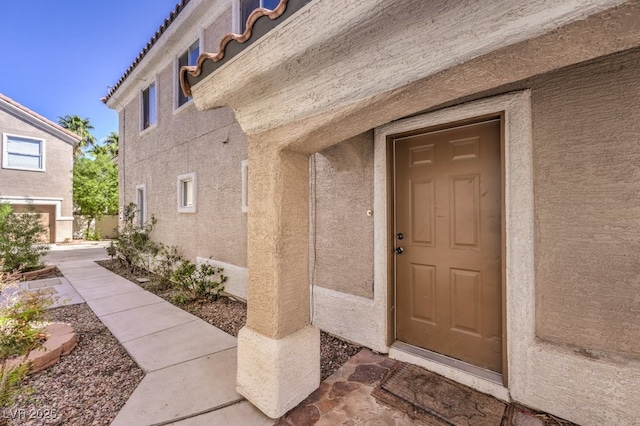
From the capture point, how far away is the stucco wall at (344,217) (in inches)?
141

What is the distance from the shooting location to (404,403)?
2562 millimetres

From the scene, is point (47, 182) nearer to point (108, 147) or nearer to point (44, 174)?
point (44, 174)

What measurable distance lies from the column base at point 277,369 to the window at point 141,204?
8.40 meters

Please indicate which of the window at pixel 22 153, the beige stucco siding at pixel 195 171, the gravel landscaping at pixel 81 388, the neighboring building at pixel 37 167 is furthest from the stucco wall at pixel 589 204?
the window at pixel 22 153

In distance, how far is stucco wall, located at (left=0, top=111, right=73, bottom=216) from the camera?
14.6 m

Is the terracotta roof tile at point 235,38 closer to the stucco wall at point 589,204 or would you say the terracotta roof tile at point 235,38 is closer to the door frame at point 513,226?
the door frame at point 513,226

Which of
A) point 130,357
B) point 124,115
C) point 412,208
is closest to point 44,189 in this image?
point 124,115

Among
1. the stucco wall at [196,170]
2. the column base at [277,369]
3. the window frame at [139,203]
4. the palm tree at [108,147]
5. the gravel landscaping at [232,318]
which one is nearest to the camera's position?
the column base at [277,369]

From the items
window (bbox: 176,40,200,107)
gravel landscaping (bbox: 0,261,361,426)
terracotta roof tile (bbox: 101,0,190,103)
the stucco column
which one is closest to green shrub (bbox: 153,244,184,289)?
gravel landscaping (bbox: 0,261,361,426)

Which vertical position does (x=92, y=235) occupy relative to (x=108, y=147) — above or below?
below

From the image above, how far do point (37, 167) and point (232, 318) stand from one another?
19.0m

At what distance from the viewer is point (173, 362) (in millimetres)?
3332

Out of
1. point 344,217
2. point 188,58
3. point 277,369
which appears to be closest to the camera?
point 277,369

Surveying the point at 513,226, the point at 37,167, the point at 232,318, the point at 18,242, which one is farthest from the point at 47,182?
the point at 513,226
